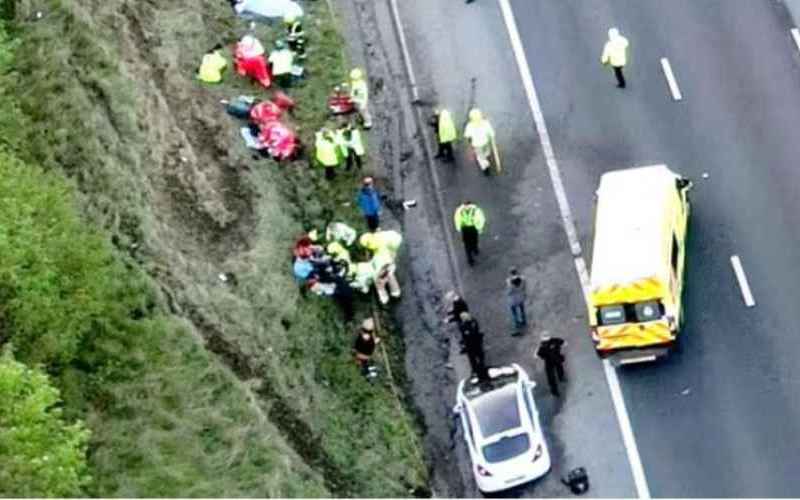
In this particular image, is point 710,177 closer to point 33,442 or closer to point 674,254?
point 674,254

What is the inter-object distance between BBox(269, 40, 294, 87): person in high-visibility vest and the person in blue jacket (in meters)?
3.89

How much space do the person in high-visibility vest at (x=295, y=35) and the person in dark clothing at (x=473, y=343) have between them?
9.57 metres

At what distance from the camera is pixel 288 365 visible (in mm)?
39281

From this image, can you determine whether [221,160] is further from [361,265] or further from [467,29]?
[467,29]

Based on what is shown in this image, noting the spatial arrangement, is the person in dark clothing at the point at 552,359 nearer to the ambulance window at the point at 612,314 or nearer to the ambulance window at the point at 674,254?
the ambulance window at the point at 612,314

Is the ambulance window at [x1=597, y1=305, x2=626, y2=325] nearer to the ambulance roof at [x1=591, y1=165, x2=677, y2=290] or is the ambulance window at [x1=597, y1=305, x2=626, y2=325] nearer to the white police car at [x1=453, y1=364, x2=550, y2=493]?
the ambulance roof at [x1=591, y1=165, x2=677, y2=290]

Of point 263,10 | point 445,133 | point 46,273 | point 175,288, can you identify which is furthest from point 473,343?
point 263,10

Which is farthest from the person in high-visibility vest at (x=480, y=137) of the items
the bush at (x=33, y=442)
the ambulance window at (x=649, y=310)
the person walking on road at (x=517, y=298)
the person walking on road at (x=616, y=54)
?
the bush at (x=33, y=442)

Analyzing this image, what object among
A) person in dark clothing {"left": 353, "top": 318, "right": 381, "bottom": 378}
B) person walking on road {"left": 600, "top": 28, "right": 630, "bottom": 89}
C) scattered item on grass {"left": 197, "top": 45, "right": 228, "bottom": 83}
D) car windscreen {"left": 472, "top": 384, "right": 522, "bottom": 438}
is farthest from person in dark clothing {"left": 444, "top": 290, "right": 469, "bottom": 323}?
scattered item on grass {"left": 197, "top": 45, "right": 228, "bottom": 83}

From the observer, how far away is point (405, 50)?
4694cm

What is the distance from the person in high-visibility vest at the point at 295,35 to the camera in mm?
46375

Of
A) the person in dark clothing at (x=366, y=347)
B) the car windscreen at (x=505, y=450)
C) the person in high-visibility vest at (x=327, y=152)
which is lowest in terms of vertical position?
the car windscreen at (x=505, y=450)

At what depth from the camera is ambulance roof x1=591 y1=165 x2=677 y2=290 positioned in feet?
127

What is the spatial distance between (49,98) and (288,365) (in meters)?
6.88
